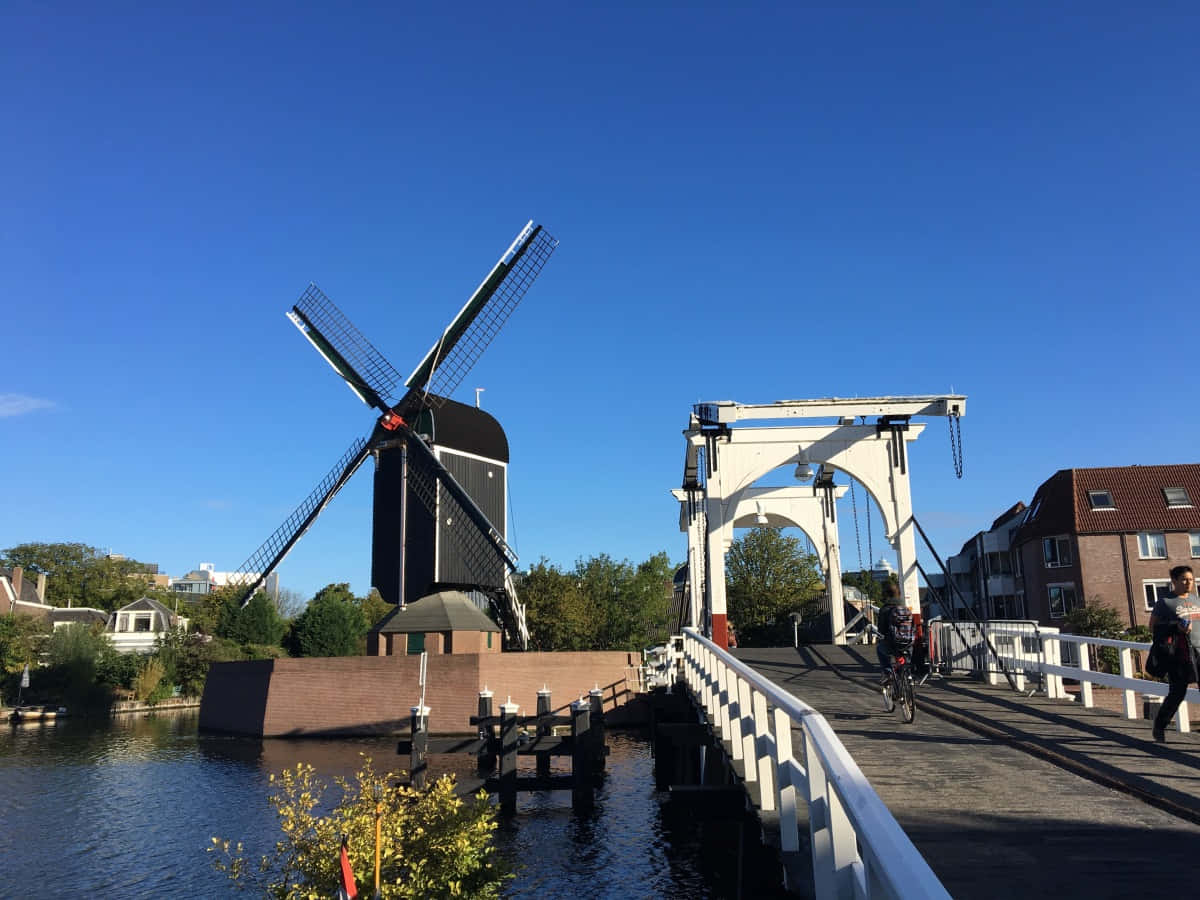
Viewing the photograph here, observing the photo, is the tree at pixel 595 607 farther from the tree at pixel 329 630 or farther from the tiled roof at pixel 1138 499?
the tiled roof at pixel 1138 499

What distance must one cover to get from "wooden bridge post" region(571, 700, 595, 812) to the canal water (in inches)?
14.7

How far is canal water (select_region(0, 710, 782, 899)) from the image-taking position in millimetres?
16141

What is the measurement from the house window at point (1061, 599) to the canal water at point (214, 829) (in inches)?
1025

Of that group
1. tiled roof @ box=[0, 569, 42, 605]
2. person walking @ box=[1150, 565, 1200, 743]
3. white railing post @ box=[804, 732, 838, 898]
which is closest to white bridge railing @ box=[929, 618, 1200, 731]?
person walking @ box=[1150, 565, 1200, 743]

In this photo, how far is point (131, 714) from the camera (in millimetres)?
55844

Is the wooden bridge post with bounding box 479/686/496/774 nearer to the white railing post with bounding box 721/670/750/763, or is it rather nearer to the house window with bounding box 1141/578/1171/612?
the white railing post with bounding box 721/670/750/763

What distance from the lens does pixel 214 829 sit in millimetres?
21297

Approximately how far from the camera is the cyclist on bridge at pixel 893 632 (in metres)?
11.6

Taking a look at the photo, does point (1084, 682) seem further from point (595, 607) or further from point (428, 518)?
point (595, 607)

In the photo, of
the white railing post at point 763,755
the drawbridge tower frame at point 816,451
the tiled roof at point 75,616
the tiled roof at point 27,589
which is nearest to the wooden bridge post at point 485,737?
the drawbridge tower frame at point 816,451

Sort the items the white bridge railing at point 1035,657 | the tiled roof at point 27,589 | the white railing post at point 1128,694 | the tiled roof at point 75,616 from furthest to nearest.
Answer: the tiled roof at point 75,616 < the tiled roof at point 27,589 < the white bridge railing at point 1035,657 < the white railing post at point 1128,694

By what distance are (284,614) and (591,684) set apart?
7293cm

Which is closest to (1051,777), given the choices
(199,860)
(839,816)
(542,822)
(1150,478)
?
(839,816)

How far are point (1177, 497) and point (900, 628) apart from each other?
44.3 m
